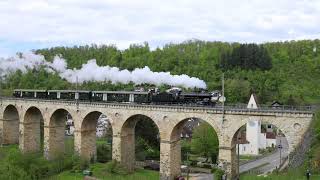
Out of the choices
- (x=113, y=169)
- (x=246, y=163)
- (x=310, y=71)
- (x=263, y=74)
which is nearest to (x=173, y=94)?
(x=113, y=169)

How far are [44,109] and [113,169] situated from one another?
15.0 meters

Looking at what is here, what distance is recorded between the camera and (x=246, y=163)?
56.2m

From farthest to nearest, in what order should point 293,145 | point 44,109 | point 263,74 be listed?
point 263,74 → point 44,109 → point 293,145

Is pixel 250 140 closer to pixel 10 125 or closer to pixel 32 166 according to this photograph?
pixel 32 166

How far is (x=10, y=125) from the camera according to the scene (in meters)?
63.1

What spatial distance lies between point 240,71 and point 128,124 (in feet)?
171

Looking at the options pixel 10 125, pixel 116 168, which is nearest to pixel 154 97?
pixel 116 168

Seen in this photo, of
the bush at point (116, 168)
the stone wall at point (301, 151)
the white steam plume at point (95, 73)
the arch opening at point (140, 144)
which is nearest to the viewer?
the stone wall at point (301, 151)

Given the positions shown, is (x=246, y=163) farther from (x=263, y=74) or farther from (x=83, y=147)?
(x=263, y=74)

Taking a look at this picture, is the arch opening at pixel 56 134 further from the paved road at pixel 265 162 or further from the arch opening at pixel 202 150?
the paved road at pixel 265 162

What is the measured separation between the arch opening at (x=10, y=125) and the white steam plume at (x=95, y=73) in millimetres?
12461

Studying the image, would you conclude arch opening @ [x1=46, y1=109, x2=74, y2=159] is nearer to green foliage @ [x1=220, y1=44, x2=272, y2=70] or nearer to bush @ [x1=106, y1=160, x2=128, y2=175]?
bush @ [x1=106, y1=160, x2=128, y2=175]

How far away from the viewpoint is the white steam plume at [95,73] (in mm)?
57500

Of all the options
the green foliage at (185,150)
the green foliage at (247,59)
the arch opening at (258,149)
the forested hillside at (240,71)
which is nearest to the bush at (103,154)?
the green foliage at (185,150)
